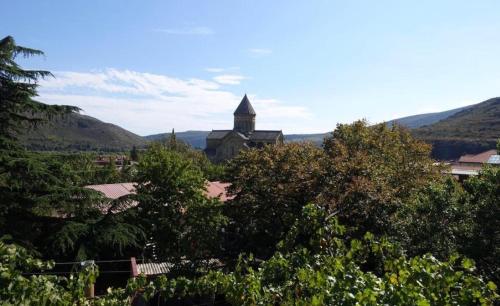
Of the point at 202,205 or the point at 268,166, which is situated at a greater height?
the point at 268,166

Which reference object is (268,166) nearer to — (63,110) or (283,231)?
(283,231)

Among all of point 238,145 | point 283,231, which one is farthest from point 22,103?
point 238,145

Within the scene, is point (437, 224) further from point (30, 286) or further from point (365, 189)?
point (30, 286)

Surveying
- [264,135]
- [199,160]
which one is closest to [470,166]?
[264,135]

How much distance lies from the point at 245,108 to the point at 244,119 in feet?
6.83

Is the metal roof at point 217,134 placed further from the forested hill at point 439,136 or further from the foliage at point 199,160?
the foliage at point 199,160

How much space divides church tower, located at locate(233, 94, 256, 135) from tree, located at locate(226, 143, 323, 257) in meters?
57.4

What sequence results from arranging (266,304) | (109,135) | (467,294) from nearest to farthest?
(467,294)
(266,304)
(109,135)

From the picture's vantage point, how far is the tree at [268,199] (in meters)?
13.1

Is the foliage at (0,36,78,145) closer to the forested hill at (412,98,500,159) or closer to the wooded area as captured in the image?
the wooded area

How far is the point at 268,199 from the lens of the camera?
13.6 metres

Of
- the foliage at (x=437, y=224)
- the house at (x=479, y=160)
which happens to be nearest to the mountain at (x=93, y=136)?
the house at (x=479, y=160)

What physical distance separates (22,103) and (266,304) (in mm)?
10026

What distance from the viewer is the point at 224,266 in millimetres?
13094
